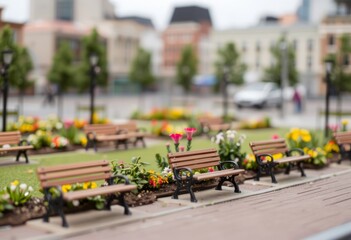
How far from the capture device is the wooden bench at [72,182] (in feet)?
26.4

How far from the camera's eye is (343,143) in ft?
50.0

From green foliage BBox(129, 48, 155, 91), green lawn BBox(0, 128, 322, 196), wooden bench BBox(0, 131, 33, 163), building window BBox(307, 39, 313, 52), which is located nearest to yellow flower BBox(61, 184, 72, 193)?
green lawn BBox(0, 128, 322, 196)

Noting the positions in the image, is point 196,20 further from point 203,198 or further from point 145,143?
point 203,198

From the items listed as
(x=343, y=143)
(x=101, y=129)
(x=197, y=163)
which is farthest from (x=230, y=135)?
(x=101, y=129)

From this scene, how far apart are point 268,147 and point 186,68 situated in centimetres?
6131

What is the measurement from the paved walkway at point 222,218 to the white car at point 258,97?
32687 mm

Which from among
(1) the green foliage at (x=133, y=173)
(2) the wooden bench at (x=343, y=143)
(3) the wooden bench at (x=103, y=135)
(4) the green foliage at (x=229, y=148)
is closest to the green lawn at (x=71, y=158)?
(3) the wooden bench at (x=103, y=135)

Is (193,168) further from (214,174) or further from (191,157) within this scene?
(214,174)

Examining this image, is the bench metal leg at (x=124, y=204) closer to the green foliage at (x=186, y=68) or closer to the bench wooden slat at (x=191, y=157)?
the bench wooden slat at (x=191, y=157)

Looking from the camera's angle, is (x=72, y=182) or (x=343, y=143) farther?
(x=343, y=143)

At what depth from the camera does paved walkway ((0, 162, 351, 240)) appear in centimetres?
768

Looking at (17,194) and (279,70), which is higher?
(279,70)

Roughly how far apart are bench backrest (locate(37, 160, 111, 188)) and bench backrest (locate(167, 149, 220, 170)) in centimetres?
131

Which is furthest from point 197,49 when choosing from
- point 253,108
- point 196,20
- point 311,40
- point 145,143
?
point 145,143
